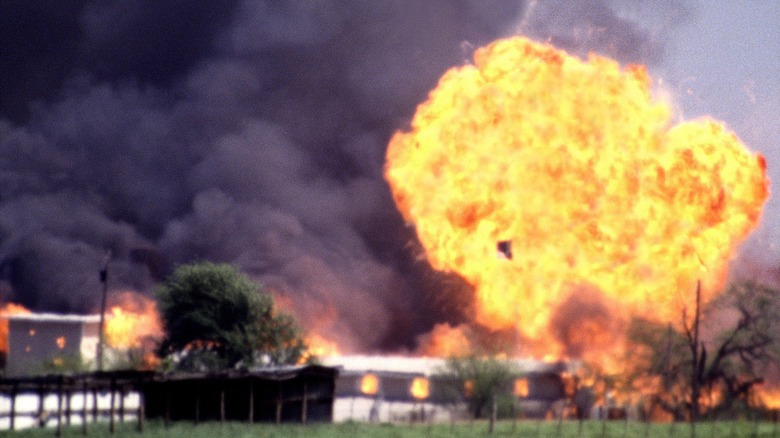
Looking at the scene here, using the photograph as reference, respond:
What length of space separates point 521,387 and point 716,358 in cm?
1303

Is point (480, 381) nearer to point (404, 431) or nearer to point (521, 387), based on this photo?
point (521, 387)

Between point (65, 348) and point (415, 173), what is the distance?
37.1m

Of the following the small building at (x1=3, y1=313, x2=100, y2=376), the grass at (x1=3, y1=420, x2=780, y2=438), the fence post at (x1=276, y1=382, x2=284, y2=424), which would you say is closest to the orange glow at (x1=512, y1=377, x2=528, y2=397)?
the grass at (x1=3, y1=420, x2=780, y2=438)

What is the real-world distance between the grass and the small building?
38.6 meters

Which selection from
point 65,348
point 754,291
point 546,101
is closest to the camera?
point 546,101

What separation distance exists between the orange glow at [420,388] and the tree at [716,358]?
44.4 feet

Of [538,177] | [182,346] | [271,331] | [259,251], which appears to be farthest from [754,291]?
[259,251]

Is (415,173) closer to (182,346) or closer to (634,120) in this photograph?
(634,120)

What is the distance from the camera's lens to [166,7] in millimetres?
114438

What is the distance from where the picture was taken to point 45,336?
303 feet

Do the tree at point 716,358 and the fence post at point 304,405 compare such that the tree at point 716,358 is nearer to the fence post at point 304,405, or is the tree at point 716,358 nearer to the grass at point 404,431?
the grass at point 404,431

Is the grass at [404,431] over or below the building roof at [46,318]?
below

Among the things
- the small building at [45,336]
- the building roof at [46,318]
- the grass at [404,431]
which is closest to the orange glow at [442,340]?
the grass at [404,431]

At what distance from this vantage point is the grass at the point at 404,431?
1893 inches
